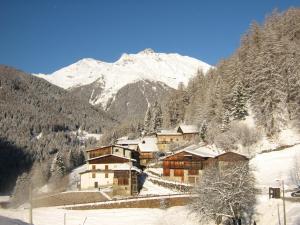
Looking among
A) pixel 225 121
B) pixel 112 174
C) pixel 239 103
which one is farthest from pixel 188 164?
pixel 239 103

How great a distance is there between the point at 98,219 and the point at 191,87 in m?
90.2

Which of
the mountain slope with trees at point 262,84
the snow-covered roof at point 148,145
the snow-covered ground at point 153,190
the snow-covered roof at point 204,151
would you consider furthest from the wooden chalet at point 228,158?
the snow-covered roof at point 148,145

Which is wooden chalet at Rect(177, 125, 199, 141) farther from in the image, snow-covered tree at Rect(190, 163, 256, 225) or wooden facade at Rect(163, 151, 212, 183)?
snow-covered tree at Rect(190, 163, 256, 225)

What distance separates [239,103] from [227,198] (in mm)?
41104

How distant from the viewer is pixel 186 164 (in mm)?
90312

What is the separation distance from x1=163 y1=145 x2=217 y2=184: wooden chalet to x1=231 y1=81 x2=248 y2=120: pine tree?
10529 mm

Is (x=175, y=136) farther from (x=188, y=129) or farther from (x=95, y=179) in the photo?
(x=95, y=179)

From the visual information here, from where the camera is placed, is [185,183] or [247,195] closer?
[247,195]

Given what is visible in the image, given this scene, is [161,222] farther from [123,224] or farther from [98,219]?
[98,219]

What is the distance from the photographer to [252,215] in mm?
60125

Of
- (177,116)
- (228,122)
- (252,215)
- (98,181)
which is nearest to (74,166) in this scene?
(177,116)

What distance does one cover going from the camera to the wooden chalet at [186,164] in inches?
3506

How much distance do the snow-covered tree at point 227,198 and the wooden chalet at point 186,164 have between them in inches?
1006

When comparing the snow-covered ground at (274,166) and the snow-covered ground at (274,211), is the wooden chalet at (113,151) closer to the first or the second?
the snow-covered ground at (274,166)
